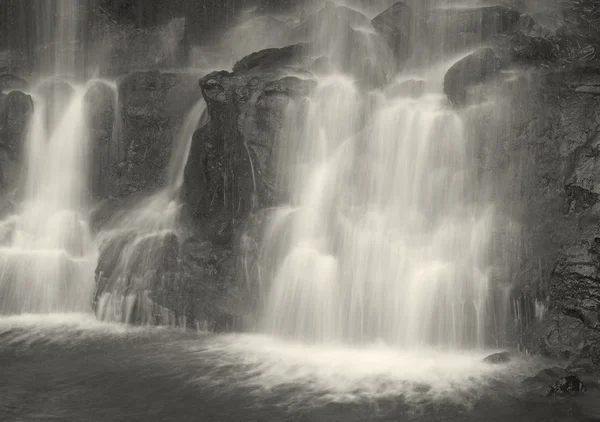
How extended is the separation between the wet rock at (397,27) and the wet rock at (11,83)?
12.1m

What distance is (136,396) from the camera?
462 inches

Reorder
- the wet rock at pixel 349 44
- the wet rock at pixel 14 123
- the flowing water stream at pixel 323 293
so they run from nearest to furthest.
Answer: the flowing water stream at pixel 323 293
the wet rock at pixel 349 44
the wet rock at pixel 14 123

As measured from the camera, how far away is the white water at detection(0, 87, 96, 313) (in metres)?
17.8

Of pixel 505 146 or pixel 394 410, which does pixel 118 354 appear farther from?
pixel 505 146

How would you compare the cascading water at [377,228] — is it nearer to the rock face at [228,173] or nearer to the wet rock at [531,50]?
the rock face at [228,173]

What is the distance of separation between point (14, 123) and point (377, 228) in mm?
13161

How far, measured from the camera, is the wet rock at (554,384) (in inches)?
440

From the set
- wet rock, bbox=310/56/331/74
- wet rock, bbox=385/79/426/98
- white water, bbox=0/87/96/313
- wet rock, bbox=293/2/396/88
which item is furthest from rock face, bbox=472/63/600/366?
white water, bbox=0/87/96/313

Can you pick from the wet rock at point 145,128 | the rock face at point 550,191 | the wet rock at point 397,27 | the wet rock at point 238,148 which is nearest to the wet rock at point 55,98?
the wet rock at point 145,128

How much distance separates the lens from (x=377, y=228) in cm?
1536

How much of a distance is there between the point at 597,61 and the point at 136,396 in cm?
1220

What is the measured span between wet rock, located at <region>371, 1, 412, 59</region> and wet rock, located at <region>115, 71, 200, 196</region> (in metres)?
6.06

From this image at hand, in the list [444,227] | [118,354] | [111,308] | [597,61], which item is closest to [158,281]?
[111,308]

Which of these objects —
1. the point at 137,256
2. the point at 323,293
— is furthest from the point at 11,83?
the point at 323,293
